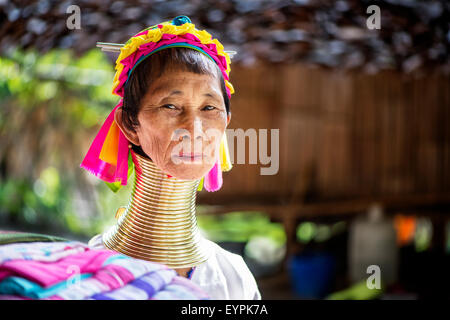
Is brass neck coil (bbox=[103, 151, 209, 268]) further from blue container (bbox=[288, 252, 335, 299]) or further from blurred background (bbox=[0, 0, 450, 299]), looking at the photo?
blue container (bbox=[288, 252, 335, 299])

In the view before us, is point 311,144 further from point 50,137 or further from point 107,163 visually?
point 107,163

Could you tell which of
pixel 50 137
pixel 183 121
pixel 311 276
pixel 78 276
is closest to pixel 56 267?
pixel 78 276

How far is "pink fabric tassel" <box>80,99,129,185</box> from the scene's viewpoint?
1251 mm

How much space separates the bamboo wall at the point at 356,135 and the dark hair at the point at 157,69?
10.5 feet

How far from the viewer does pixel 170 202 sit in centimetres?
118

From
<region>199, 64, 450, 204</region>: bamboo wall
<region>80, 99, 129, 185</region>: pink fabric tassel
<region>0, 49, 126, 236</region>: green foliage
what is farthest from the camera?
<region>199, 64, 450, 204</region>: bamboo wall

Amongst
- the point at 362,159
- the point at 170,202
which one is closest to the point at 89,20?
the point at 170,202

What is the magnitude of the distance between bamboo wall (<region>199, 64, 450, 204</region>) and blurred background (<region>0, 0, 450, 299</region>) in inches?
0.4

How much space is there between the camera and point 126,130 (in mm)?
1197

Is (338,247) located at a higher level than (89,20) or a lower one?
lower

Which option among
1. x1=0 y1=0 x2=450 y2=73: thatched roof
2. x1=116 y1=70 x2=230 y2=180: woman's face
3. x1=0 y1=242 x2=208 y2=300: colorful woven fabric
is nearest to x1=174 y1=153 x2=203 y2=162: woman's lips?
x1=116 y1=70 x2=230 y2=180: woman's face

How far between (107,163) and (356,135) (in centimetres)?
365
